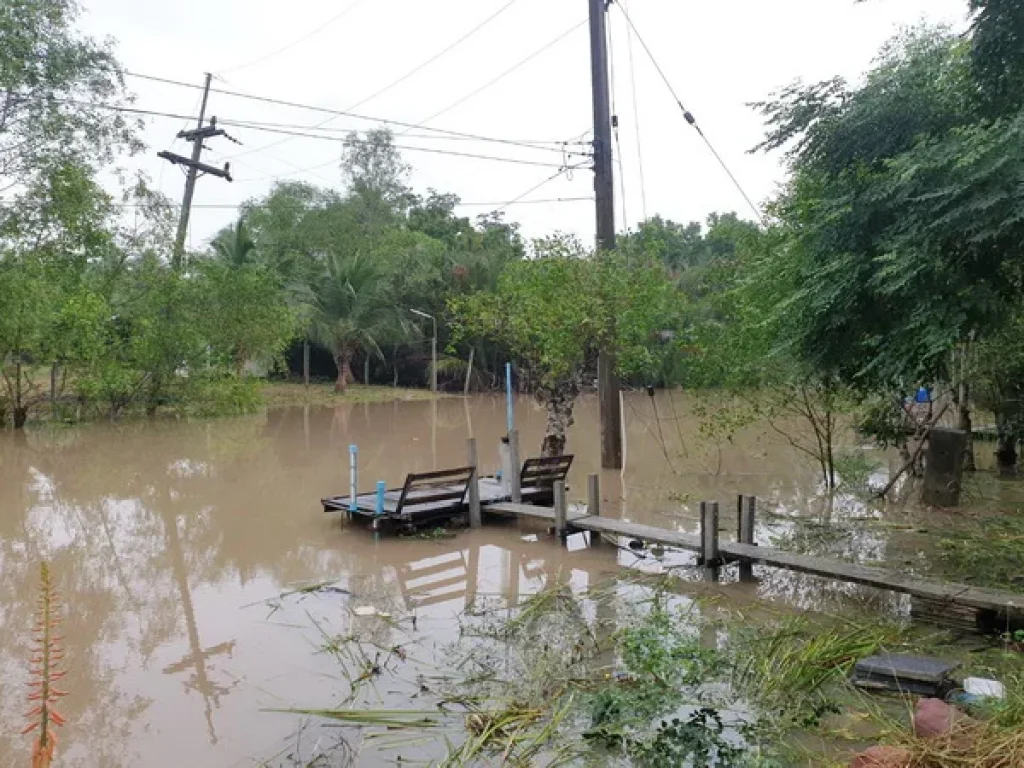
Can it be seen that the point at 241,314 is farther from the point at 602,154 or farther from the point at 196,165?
the point at 602,154

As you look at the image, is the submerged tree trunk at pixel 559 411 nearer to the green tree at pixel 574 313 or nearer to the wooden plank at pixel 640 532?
the green tree at pixel 574 313

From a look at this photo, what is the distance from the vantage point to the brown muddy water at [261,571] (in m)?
5.56

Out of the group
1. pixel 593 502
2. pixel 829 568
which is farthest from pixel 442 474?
pixel 829 568

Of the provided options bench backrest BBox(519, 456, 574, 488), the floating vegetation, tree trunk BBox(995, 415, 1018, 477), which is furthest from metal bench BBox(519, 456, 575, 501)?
tree trunk BBox(995, 415, 1018, 477)

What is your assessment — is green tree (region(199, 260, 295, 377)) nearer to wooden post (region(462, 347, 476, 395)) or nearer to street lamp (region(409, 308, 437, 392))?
street lamp (region(409, 308, 437, 392))

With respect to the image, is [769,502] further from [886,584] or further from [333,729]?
[333,729]

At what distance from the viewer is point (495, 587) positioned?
8.61 m

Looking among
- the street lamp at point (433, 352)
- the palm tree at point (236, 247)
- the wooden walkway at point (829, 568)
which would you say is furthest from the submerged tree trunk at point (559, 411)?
the street lamp at point (433, 352)

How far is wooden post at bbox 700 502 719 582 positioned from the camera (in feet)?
28.2

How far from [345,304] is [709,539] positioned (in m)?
27.0

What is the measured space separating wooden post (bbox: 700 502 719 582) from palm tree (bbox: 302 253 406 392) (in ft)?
87.4

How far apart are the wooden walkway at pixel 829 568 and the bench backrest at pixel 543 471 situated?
104cm

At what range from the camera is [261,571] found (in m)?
9.37

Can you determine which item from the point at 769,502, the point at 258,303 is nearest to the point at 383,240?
the point at 258,303
